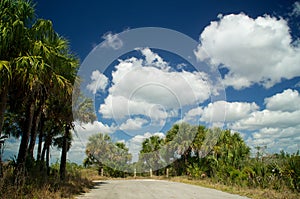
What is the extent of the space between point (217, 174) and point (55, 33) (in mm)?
18075

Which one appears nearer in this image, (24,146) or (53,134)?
(24,146)

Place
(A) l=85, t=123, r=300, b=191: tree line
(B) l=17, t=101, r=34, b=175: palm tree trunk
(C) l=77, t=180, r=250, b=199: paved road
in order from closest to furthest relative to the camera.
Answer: (B) l=17, t=101, r=34, b=175: palm tree trunk
(C) l=77, t=180, r=250, b=199: paved road
(A) l=85, t=123, r=300, b=191: tree line

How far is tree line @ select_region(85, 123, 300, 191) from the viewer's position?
16.1 m

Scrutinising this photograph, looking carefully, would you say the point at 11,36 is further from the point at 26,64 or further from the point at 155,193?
the point at 155,193

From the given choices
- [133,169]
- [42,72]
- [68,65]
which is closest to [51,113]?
[68,65]

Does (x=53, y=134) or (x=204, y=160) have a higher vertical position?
(x=53, y=134)

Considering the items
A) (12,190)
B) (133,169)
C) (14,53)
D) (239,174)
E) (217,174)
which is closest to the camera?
(12,190)

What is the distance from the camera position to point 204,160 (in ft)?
101

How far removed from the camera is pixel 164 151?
128 feet

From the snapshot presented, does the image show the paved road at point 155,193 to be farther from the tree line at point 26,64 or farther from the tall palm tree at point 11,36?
the tall palm tree at point 11,36

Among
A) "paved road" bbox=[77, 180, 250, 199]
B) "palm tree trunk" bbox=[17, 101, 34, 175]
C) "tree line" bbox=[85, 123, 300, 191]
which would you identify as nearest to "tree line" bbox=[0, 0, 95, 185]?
"palm tree trunk" bbox=[17, 101, 34, 175]

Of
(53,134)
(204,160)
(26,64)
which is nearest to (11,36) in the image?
(26,64)

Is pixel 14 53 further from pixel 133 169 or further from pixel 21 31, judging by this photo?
pixel 133 169

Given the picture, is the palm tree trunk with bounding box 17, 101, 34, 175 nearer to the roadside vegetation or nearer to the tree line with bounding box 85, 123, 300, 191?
the roadside vegetation
